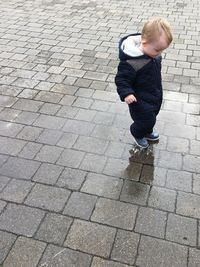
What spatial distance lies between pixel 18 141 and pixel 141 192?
5.07 feet

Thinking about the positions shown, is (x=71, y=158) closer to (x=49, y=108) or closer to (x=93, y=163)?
(x=93, y=163)

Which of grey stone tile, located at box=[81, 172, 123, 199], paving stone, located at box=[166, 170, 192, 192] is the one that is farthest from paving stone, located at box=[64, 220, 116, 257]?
paving stone, located at box=[166, 170, 192, 192]

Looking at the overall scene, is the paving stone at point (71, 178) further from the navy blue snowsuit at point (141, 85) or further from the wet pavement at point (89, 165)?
the navy blue snowsuit at point (141, 85)

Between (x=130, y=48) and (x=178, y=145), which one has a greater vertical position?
(x=130, y=48)

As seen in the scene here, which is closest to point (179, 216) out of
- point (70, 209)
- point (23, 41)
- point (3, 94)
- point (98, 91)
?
point (70, 209)

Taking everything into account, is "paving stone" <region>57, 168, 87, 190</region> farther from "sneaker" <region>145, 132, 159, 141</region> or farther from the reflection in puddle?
"sneaker" <region>145, 132, 159, 141</region>

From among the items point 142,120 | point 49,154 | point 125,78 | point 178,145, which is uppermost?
point 125,78

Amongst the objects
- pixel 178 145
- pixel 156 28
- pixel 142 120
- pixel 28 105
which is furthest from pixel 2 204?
pixel 156 28

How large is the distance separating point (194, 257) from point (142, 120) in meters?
1.41

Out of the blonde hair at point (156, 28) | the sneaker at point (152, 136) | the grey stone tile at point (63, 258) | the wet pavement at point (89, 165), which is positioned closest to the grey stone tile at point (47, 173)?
the wet pavement at point (89, 165)

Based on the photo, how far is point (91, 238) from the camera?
9.22 feet

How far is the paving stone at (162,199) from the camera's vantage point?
Result: 310cm

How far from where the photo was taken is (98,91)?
4902 millimetres

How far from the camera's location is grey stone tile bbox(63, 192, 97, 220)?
3.03 meters
